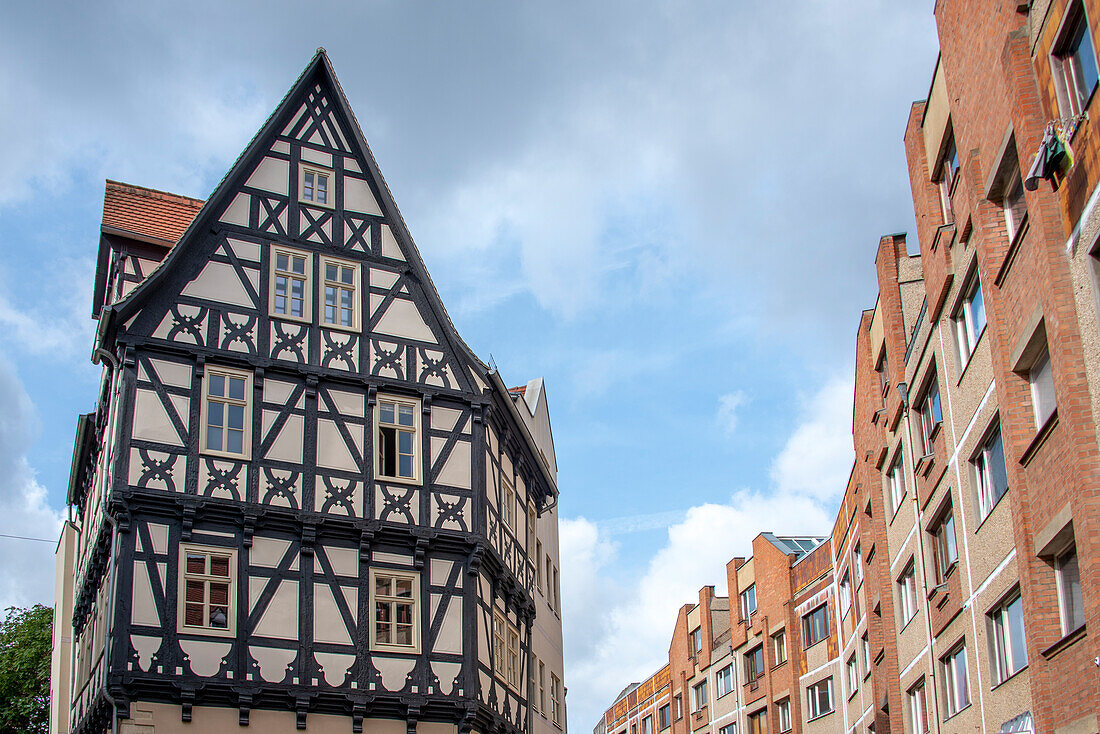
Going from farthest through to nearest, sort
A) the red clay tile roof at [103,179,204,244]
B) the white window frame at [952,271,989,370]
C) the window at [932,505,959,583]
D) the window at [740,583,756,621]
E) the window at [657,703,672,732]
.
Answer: the window at [657,703,672,732] → the window at [740,583,756,621] → the red clay tile roof at [103,179,204,244] → the window at [932,505,959,583] → the white window frame at [952,271,989,370]

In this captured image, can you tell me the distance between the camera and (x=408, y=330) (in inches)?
1049

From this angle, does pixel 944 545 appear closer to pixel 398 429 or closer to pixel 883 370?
pixel 883 370

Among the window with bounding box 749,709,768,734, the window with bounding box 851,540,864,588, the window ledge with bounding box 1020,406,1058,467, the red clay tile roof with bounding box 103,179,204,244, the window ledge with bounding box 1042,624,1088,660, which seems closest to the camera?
the window ledge with bounding box 1042,624,1088,660

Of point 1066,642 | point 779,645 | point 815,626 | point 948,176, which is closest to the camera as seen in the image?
point 1066,642

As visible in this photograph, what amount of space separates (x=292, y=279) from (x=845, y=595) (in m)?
25.0

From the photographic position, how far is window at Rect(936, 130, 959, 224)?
891 inches

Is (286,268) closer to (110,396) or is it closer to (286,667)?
(110,396)

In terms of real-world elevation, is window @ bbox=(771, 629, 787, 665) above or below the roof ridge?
below

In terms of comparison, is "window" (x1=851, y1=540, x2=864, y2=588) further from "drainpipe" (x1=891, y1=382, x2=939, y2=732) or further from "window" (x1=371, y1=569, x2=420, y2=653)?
"window" (x1=371, y1=569, x2=420, y2=653)

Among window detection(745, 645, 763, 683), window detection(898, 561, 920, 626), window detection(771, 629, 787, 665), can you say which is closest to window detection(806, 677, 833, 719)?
window detection(771, 629, 787, 665)

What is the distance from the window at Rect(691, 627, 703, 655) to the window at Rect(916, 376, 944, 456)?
36218 millimetres

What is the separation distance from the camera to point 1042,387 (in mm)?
17000

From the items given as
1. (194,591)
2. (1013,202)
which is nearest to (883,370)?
(1013,202)

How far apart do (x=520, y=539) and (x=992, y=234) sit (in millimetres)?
16054
